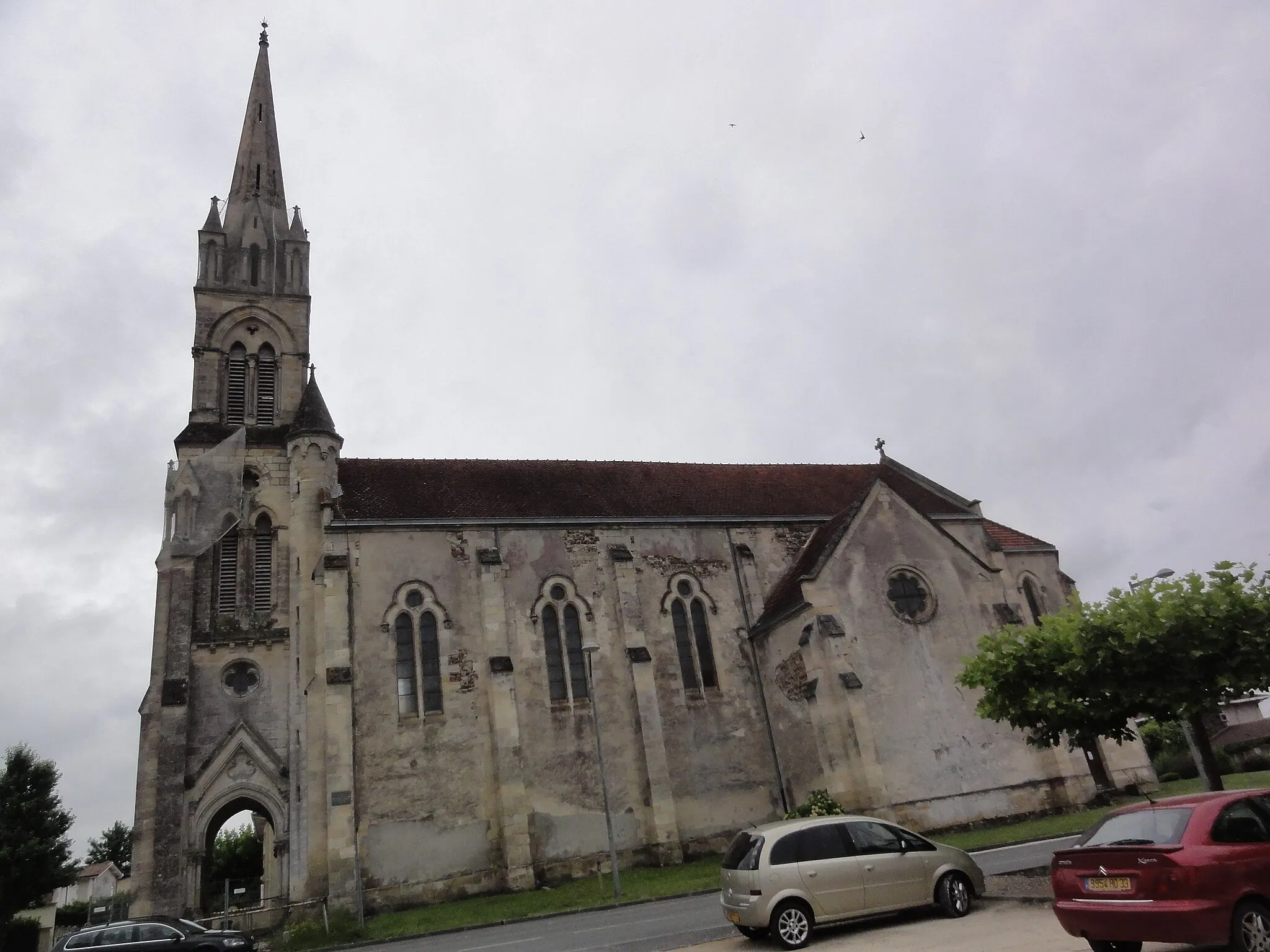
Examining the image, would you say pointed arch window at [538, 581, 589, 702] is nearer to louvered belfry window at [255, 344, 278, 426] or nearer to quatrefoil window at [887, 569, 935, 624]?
quatrefoil window at [887, 569, 935, 624]

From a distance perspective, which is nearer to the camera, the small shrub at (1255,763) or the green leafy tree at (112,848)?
the small shrub at (1255,763)

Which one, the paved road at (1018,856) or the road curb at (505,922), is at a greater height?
the road curb at (505,922)

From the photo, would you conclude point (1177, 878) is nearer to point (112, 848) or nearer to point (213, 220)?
point (213, 220)

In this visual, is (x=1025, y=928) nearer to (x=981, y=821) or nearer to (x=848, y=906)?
(x=848, y=906)

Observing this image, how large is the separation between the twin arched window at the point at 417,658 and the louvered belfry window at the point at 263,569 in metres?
5.03

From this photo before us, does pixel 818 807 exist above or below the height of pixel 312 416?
below

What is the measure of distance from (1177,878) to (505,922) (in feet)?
45.6

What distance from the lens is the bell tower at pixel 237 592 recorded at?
21984 millimetres

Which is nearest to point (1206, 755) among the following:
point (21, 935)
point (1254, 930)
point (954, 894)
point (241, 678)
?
point (954, 894)

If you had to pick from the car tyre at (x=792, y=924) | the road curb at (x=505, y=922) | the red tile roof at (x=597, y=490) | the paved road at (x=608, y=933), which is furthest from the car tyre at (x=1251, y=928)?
the red tile roof at (x=597, y=490)

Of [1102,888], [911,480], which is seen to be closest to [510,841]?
[1102,888]

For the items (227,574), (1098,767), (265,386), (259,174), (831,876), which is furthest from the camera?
(259,174)

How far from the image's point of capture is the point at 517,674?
24.0m

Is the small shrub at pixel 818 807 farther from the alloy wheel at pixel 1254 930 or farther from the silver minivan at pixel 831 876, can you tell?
the alloy wheel at pixel 1254 930
